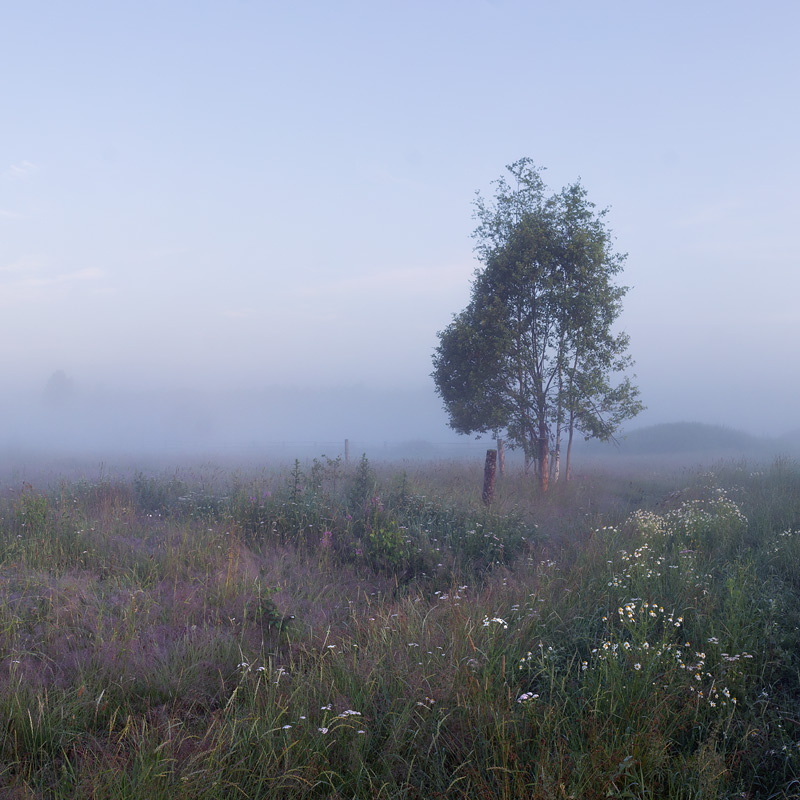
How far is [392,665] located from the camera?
4281mm

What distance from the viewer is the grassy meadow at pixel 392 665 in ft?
10.5

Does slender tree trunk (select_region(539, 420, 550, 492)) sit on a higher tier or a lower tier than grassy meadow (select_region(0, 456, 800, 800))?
higher

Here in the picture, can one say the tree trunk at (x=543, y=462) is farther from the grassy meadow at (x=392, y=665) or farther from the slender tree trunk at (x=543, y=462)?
the grassy meadow at (x=392, y=665)

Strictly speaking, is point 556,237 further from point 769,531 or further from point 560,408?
point 769,531

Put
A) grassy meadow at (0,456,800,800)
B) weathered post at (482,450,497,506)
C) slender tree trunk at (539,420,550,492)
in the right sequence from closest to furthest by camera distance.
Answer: grassy meadow at (0,456,800,800), weathered post at (482,450,497,506), slender tree trunk at (539,420,550,492)

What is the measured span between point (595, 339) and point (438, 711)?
51.8 feet

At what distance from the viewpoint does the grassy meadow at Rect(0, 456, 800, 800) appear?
3.20 meters

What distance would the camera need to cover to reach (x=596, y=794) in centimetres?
296

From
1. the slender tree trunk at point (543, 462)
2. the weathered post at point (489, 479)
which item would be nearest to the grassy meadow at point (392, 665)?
the weathered post at point (489, 479)

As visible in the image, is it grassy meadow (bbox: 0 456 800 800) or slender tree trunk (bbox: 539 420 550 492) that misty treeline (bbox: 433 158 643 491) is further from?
grassy meadow (bbox: 0 456 800 800)

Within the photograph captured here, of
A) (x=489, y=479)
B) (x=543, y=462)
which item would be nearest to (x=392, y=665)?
(x=489, y=479)

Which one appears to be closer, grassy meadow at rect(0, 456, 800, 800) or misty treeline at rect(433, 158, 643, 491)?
grassy meadow at rect(0, 456, 800, 800)

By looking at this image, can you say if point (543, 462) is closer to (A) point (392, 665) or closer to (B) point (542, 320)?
(B) point (542, 320)

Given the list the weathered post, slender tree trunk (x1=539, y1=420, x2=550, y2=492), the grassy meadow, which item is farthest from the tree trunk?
the grassy meadow
